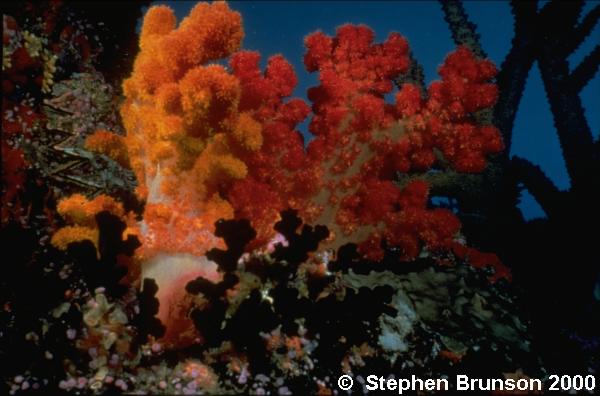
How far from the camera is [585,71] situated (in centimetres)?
758

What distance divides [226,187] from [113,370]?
2.14 meters

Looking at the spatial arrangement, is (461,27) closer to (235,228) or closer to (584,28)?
(584,28)

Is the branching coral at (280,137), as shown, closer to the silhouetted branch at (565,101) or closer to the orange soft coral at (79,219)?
the orange soft coral at (79,219)

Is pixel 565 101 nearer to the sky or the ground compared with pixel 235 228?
nearer to the sky

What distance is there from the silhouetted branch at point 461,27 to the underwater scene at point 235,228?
128 inches

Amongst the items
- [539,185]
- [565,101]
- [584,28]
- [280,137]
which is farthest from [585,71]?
[280,137]

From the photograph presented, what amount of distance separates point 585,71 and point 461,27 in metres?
2.25

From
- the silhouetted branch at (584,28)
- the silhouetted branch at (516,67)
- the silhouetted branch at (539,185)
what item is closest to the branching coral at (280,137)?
the silhouetted branch at (539,185)

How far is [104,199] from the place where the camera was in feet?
13.9

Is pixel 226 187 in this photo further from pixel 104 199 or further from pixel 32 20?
pixel 32 20

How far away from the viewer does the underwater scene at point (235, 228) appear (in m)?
3.12

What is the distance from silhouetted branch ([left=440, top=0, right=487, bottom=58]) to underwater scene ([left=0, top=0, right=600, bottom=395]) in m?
3.25

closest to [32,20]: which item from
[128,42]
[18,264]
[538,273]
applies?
[128,42]

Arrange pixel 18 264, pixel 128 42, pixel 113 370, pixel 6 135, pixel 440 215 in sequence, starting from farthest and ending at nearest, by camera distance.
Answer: pixel 440 215, pixel 128 42, pixel 6 135, pixel 18 264, pixel 113 370
